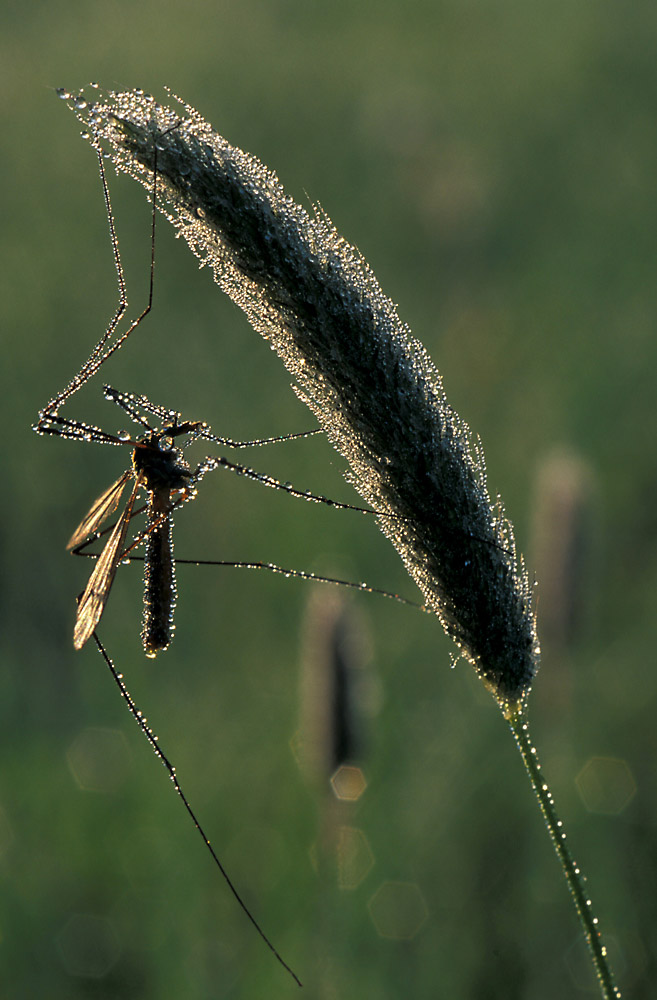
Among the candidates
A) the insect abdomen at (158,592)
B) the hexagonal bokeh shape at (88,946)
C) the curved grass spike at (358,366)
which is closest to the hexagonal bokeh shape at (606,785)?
the hexagonal bokeh shape at (88,946)

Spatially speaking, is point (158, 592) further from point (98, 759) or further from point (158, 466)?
point (98, 759)

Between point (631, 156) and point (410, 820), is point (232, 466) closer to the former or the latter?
point (410, 820)

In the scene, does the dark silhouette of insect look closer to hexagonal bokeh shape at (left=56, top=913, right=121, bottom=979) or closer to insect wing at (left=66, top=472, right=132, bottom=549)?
insect wing at (left=66, top=472, right=132, bottom=549)

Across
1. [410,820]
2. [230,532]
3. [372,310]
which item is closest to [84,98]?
[372,310]

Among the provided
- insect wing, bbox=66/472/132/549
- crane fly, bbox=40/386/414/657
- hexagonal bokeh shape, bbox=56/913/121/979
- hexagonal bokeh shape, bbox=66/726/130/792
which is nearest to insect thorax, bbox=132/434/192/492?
crane fly, bbox=40/386/414/657

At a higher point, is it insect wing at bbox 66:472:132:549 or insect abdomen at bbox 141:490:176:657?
insect wing at bbox 66:472:132:549

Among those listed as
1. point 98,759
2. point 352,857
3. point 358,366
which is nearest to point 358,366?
point 358,366
